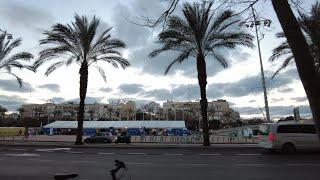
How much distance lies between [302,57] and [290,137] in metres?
21.2

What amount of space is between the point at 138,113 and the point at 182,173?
498 ft

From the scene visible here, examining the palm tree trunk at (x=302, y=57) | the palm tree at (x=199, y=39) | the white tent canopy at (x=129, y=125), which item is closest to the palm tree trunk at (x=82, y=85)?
the palm tree at (x=199, y=39)

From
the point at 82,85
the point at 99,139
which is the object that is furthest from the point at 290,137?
the point at 99,139

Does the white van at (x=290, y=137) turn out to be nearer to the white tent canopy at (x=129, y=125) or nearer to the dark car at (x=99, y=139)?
the dark car at (x=99, y=139)

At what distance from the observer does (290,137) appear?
80.4ft

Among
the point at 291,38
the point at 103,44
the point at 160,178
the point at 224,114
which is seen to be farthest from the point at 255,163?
the point at 224,114

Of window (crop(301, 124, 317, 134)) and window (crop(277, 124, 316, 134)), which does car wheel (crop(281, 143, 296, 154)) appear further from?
window (crop(301, 124, 317, 134))

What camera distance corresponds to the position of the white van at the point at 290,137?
2434cm

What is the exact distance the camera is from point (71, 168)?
1702cm

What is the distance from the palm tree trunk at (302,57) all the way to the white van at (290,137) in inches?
816

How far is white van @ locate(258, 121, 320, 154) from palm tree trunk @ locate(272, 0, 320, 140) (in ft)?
68.0

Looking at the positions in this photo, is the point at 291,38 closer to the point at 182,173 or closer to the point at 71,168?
the point at 182,173

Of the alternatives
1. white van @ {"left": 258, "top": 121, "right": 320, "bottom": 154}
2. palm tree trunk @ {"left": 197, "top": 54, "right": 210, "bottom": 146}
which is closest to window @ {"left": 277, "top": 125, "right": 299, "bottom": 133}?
white van @ {"left": 258, "top": 121, "right": 320, "bottom": 154}

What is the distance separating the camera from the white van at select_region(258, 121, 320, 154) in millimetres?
24344
